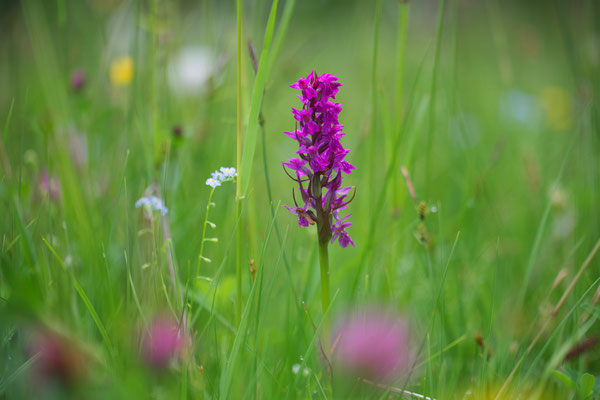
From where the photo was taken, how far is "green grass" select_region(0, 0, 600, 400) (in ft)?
2.72

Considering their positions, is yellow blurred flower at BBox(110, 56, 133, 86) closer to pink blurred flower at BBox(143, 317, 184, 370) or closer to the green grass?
the green grass

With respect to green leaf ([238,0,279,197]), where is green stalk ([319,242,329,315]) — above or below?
below

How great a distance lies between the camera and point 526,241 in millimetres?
1570

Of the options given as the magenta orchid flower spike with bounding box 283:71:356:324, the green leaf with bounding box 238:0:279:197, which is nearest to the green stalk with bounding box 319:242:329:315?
the magenta orchid flower spike with bounding box 283:71:356:324

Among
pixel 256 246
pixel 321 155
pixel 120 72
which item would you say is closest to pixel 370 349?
pixel 321 155

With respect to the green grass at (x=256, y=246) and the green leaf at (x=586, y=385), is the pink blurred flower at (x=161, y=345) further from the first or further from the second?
the green leaf at (x=586, y=385)

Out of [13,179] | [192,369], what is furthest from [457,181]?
[13,179]

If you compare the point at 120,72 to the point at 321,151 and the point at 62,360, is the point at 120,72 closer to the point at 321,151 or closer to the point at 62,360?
the point at 321,151

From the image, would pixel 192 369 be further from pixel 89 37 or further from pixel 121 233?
pixel 89 37

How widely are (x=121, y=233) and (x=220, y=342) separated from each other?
1.60 feet

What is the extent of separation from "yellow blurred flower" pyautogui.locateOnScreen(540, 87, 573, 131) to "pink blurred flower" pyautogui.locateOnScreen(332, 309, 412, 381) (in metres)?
2.55

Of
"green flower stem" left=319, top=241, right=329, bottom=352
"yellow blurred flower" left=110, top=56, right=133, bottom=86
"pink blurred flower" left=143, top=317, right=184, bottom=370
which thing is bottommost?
"pink blurred flower" left=143, top=317, right=184, bottom=370

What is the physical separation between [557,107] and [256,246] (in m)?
2.81

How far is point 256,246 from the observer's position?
1254mm
